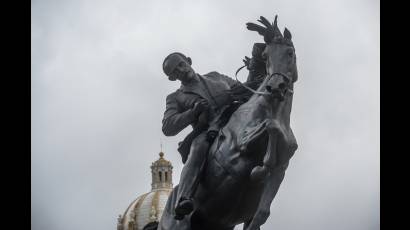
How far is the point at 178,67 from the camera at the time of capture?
15.2m

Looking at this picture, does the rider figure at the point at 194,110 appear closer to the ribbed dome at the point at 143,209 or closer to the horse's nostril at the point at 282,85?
the horse's nostril at the point at 282,85

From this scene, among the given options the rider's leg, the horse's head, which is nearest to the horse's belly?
the rider's leg

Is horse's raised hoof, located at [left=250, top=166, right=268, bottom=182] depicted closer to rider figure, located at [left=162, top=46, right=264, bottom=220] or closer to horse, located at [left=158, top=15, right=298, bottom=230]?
horse, located at [left=158, top=15, right=298, bottom=230]

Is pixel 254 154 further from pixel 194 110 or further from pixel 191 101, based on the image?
pixel 191 101

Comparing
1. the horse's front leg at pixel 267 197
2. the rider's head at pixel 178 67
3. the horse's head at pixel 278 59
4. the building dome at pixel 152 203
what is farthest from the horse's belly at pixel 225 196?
the building dome at pixel 152 203

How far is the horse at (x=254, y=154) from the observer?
13.6m

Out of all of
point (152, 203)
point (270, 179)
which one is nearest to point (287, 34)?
point (270, 179)

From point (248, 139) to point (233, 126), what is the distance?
20.7 inches
